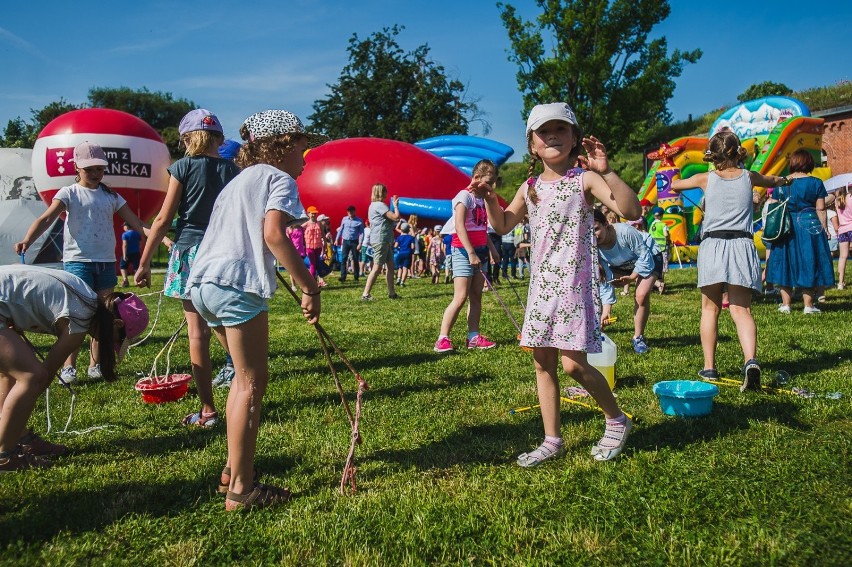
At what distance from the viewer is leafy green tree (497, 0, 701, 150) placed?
3008cm

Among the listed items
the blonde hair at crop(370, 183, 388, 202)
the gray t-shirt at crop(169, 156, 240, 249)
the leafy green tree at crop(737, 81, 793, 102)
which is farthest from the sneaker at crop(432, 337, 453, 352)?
the leafy green tree at crop(737, 81, 793, 102)

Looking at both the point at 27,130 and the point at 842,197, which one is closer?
the point at 842,197

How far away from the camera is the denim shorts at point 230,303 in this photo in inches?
107

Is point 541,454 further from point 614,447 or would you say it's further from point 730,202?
point 730,202

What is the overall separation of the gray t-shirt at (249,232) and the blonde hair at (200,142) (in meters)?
1.58

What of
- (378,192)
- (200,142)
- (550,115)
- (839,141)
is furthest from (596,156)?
(839,141)

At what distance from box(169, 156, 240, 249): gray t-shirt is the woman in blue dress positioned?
7.24 meters

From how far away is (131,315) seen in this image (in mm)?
3678

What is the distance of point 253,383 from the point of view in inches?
110

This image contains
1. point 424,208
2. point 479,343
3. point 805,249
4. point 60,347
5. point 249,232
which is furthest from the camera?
point 424,208

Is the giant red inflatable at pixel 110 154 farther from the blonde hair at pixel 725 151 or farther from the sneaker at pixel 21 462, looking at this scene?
the blonde hair at pixel 725 151

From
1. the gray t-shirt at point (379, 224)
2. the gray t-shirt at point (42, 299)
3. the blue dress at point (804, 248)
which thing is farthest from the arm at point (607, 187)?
the gray t-shirt at point (379, 224)

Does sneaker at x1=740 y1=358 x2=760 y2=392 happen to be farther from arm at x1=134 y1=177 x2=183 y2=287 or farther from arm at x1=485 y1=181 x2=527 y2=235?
arm at x1=134 y1=177 x2=183 y2=287

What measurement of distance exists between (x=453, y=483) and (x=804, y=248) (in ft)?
24.3
